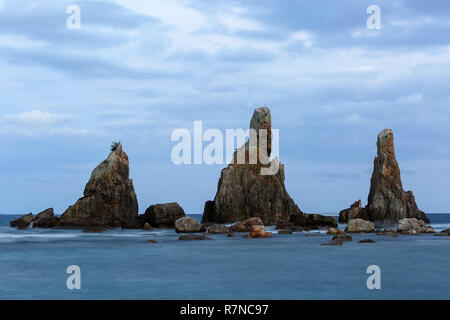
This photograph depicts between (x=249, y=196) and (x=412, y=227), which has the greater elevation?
(x=249, y=196)

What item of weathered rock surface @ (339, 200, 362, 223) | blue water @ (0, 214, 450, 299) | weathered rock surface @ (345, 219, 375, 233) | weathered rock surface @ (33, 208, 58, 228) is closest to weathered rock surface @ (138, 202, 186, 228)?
weathered rock surface @ (33, 208, 58, 228)

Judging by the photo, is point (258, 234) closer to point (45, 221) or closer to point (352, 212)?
point (45, 221)

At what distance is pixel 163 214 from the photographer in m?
84.4

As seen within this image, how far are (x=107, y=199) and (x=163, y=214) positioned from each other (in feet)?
34.7

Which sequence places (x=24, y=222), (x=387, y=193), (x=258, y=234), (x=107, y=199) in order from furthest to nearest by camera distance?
(x=387, y=193)
(x=24, y=222)
(x=107, y=199)
(x=258, y=234)

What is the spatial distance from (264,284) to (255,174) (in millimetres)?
76142

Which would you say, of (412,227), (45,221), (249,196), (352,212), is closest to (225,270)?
(412,227)

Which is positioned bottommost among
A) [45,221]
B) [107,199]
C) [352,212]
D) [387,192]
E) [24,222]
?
[24,222]

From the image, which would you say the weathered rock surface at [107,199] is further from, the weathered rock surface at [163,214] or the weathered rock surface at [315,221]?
the weathered rock surface at [315,221]

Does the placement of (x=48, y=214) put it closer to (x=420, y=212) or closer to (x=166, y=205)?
(x=166, y=205)

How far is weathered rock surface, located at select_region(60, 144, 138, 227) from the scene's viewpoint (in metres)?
86.2

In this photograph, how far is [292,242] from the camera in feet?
187
